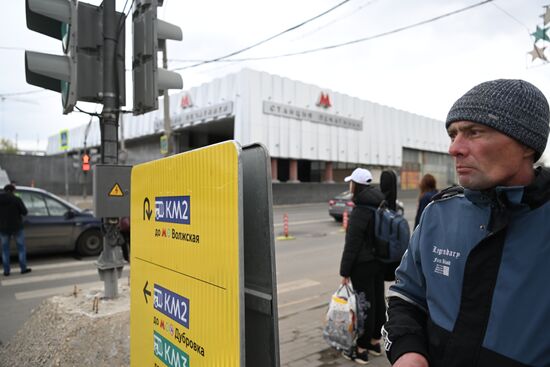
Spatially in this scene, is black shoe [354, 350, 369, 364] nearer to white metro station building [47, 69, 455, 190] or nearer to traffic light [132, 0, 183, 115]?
traffic light [132, 0, 183, 115]

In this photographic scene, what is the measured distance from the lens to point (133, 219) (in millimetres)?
2725

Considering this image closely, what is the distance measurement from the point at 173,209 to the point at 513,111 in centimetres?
160

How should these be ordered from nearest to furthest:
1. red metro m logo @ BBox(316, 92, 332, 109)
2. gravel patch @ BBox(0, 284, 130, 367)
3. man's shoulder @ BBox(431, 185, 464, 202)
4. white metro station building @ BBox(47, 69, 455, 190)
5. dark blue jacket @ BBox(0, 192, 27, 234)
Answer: man's shoulder @ BBox(431, 185, 464, 202), gravel patch @ BBox(0, 284, 130, 367), dark blue jacket @ BBox(0, 192, 27, 234), white metro station building @ BBox(47, 69, 455, 190), red metro m logo @ BBox(316, 92, 332, 109)

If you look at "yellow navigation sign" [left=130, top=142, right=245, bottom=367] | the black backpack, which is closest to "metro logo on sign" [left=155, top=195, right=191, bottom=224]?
"yellow navigation sign" [left=130, top=142, right=245, bottom=367]

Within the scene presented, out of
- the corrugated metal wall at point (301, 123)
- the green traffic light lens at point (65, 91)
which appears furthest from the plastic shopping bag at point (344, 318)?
the corrugated metal wall at point (301, 123)

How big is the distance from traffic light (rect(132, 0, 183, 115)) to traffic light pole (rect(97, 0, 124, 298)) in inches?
11.1

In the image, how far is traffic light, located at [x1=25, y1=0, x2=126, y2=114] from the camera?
11.3 feet

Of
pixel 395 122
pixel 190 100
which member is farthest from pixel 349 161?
pixel 190 100

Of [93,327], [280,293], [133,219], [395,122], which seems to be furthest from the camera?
[395,122]

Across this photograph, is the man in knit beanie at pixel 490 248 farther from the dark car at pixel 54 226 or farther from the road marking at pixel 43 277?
the dark car at pixel 54 226

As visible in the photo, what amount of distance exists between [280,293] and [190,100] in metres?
26.5

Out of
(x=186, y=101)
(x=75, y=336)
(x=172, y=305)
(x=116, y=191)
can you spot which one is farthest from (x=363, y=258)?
(x=186, y=101)

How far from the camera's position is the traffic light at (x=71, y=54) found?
345 cm

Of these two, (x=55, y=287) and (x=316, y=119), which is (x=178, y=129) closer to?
(x=316, y=119)
